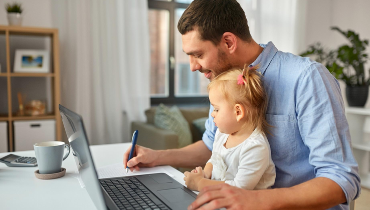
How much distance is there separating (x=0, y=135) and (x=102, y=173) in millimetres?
2159

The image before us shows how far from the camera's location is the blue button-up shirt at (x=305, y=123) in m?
0.94

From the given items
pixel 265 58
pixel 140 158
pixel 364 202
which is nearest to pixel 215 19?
pixel 265 58

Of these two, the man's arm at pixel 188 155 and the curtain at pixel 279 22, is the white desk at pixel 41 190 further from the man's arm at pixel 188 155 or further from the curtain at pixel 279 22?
the curtain at pixel 279 22

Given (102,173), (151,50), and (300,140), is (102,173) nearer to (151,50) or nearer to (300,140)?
(300,140)

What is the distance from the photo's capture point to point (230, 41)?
3.90ft

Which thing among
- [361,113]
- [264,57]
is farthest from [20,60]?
[361,113]

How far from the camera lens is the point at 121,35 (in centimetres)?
359

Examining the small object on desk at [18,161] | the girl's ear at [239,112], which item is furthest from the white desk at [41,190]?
the girl's ear at [239,112]

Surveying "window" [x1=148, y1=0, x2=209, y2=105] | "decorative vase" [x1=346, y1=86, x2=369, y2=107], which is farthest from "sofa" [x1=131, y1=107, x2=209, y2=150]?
"decorative vase" [x1=346, y1=86, x2=369, y2=107]

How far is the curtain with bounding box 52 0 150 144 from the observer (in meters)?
3.42

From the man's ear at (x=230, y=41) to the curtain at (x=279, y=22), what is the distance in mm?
3275

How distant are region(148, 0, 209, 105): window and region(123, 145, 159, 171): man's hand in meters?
2.77

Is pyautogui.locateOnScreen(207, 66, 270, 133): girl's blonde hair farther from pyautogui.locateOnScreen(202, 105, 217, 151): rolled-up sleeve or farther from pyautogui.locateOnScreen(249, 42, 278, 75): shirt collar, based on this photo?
pyautogui.locateOnScreen(202, 105, 217, 151): rolled-up sleeve

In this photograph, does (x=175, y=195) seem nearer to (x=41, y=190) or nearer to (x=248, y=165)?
(x=248, y=165)
